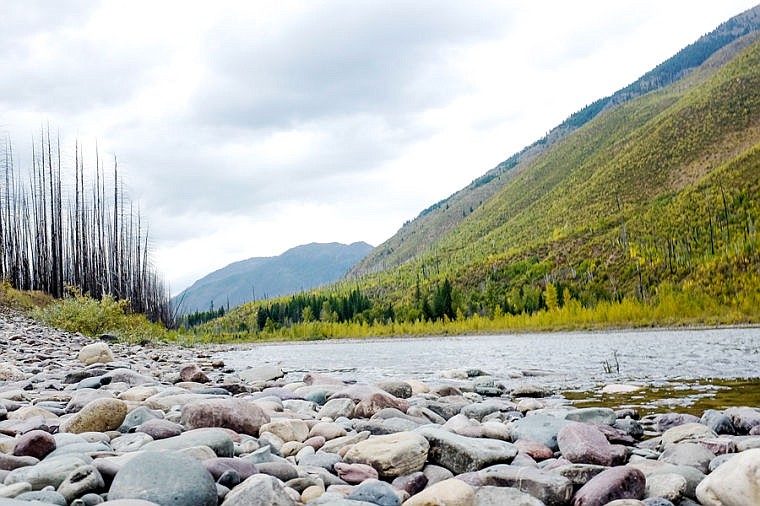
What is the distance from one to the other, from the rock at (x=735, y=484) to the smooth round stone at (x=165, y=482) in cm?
255

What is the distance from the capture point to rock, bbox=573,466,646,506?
3271 millimetres

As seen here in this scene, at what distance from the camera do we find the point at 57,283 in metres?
28.2

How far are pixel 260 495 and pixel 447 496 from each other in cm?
98

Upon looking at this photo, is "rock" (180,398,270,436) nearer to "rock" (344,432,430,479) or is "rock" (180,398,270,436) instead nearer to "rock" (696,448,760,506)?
"rock" (344,432,430,479)

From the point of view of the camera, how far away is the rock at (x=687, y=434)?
4.86m

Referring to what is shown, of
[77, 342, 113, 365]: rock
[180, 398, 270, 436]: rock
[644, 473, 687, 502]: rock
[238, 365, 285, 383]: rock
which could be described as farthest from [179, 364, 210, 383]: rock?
[644, 473, 687, 502]: rock

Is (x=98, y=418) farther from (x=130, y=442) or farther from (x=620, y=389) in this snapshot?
(x=620, y=389)

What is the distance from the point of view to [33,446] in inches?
148

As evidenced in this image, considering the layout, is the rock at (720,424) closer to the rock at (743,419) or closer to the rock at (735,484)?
the rock at (743,419)

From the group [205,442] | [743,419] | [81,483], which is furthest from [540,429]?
[81,483]

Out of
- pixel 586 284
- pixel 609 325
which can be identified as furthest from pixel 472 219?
pixel 609 325

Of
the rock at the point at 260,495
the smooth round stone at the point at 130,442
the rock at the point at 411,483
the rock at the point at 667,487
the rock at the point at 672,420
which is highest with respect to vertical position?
the smooth round stone at the point at 130,442

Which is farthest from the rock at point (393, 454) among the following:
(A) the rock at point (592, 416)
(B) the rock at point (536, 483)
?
(A) the rock at point (592, 416)

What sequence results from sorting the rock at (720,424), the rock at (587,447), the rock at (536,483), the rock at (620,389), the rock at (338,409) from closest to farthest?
the rock at (536,483) < the rock at (587,447) < the rock at (720,424) < the rock at (338,409) < the rock at (620,389)
